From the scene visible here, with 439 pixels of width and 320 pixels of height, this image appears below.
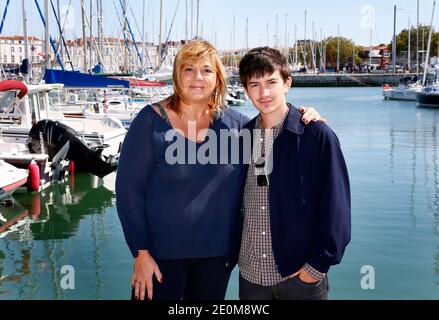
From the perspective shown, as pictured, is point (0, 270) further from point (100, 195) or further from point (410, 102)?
point (410, 102)

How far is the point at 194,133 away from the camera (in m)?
3.13

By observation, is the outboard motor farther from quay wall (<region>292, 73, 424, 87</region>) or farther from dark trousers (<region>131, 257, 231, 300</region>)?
quay wall (<region>292, 73, 424, 87</region>)

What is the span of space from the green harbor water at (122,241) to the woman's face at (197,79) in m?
3.77

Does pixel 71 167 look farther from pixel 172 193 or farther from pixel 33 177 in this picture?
pixel 172 193

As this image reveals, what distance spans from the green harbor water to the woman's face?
3.77 metres

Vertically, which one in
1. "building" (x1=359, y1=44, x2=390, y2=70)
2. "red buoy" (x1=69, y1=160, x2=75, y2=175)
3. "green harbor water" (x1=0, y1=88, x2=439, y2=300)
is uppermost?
"building" (x1=359, y1=44, x2=390, y2=70)

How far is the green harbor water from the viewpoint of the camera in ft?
22.6

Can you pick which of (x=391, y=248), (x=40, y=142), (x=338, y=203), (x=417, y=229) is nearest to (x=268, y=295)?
(x=338, y=203)

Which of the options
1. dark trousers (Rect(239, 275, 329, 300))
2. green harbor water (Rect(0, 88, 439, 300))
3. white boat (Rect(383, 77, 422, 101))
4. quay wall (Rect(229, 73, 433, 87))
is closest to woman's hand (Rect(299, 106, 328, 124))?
dark trousers (Rect(239, 275, 329, 300))

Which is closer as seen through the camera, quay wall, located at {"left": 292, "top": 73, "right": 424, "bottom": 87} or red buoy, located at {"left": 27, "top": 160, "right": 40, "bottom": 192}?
red buoy, located at {"left": 27, "top": 160, "right": 40, "bottom": 192}

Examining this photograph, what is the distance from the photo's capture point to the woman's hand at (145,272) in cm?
308

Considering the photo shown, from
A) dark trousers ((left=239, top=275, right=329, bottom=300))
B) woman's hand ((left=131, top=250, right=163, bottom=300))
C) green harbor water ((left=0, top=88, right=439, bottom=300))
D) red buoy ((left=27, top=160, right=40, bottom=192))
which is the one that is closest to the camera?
dark trousers ((left=239, top=275, right=329, bottom=300))

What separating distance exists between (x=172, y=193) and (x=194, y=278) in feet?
1.57

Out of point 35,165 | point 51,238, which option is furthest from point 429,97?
point 51,238
